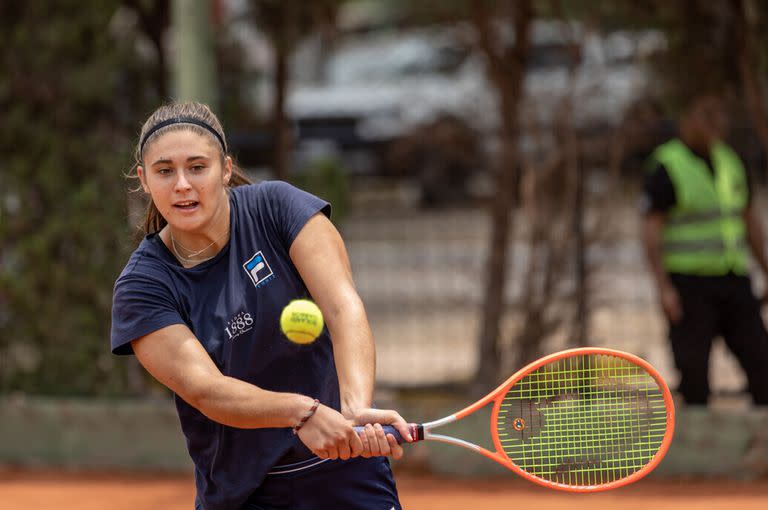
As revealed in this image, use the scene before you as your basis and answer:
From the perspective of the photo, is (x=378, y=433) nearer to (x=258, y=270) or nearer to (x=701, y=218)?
(x=258, y=270)

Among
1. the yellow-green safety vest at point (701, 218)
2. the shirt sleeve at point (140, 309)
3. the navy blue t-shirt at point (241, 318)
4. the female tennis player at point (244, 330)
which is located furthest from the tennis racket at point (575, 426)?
the yellow-green safety vest at point (701, 218)

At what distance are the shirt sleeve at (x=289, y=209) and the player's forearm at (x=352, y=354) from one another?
222 mm

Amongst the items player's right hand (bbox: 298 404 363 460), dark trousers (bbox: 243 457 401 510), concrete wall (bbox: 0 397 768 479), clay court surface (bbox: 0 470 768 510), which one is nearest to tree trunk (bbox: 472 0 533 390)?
concrete wall (bbox: 0 397 768 479)

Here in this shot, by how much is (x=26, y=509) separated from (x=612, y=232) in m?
3.63

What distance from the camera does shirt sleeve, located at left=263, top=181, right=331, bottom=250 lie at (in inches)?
122

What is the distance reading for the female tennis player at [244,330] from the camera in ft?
9.62

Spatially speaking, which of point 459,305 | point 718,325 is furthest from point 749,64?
point 459,305

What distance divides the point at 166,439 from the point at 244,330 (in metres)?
4.24

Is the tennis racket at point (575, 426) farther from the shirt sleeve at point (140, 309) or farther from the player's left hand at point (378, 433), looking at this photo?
the shirt sleeve at point (140, 309)

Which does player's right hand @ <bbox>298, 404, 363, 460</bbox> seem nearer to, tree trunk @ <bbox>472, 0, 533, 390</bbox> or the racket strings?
the racket strings

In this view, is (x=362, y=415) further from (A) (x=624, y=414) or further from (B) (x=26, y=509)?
(B) (x=26, y=509)

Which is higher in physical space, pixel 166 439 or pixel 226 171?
pixel 226 171

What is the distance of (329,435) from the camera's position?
2824 millimetres

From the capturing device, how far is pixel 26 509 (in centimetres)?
635
